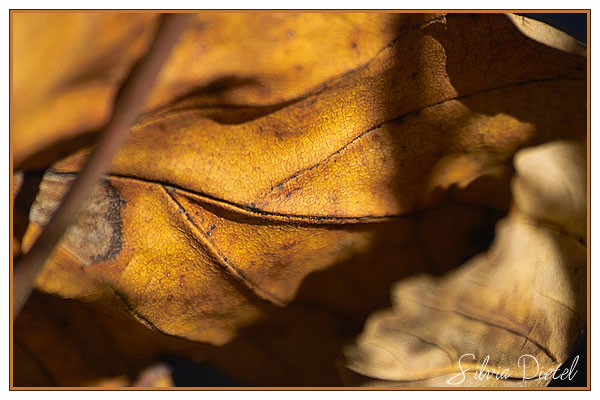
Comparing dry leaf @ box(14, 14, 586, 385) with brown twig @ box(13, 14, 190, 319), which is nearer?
brown twig @ box(13, 14, 190, 319)

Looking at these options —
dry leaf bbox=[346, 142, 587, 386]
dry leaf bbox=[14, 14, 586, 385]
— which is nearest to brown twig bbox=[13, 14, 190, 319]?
dry leaf bbox=[14, 14, 586, 385]
